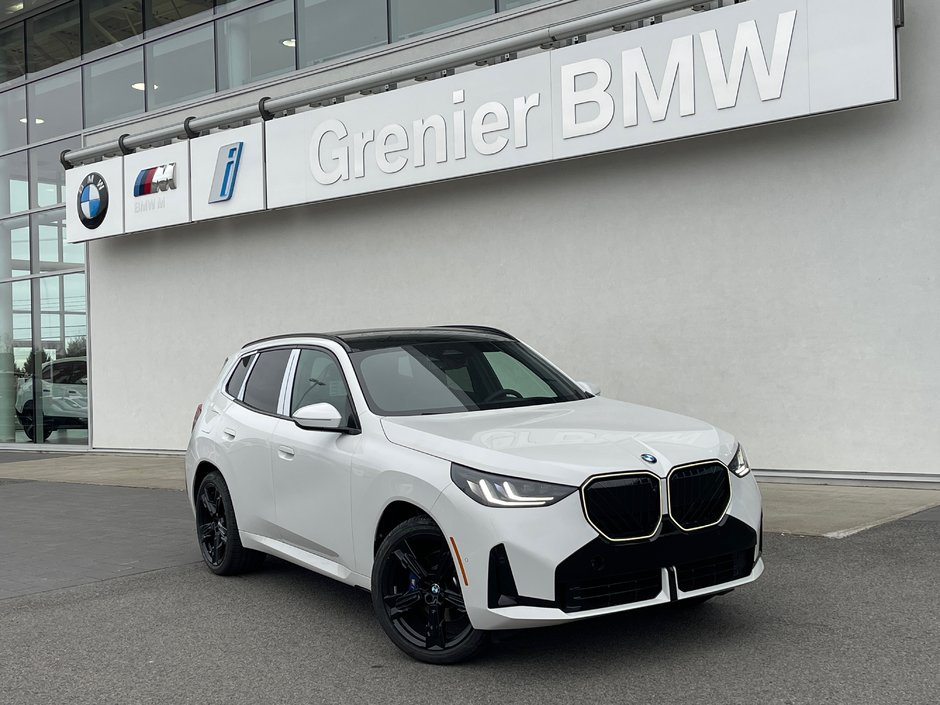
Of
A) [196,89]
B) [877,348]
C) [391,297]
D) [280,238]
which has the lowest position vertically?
[877,348]

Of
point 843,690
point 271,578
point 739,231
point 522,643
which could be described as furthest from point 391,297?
point 843,690

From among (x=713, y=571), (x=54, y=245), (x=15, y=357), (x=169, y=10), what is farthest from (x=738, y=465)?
(x=15, y=357)

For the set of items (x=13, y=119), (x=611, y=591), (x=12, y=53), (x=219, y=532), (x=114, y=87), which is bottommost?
(x=219, y=532)

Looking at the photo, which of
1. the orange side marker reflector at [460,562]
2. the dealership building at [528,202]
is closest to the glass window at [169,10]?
the dealership building at [528,202]

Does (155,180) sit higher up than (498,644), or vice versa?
(155,180)

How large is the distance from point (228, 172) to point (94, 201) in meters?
3.76

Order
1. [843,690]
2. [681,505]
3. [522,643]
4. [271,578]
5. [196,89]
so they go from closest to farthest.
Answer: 1. [843,690]
2. [681,505]
3. [522,643]
4. [271,578]
5. [196,89]

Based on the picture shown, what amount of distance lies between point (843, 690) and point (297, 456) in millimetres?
3285

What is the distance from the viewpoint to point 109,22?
19.2 m

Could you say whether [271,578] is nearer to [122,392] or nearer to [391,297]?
[391,297]

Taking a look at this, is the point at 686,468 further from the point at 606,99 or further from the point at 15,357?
the point at 15,357

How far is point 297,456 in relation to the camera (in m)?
6.08

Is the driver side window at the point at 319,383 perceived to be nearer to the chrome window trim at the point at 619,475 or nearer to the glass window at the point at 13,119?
the chrome window trim at the point at 619,475

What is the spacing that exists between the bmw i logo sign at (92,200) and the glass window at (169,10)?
3.06 meters
